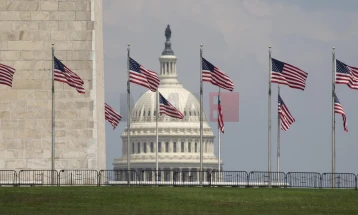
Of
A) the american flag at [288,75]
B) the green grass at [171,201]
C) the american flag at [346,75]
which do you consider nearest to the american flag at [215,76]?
the american flag at [288,75]

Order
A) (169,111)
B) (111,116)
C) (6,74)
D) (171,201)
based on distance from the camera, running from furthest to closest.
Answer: (169,111) < (111,116) < (6,74) < (171,201)

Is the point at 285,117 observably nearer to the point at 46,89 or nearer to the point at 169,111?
the point at 169,111

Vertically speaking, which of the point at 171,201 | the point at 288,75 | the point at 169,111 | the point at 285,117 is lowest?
the point at 171,201

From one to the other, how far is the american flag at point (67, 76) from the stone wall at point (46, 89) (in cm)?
350

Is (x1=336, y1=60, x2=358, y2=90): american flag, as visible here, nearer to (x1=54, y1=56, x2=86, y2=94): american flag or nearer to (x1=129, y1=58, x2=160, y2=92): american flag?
(x1=129, y1=58, x2=160, y2=92): american flag

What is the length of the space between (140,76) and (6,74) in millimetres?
8898

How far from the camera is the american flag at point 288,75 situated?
89.9 m

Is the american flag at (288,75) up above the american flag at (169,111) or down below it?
above

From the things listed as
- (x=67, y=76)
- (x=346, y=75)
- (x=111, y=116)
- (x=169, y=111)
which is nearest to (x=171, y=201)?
(x=67, y=76)

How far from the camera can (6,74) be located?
87125 millimetres

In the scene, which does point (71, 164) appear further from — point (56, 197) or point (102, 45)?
point (56, 197)

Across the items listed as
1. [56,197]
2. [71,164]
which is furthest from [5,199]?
[71,164]

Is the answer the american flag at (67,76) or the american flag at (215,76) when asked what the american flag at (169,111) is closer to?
the american flag at (215,76)

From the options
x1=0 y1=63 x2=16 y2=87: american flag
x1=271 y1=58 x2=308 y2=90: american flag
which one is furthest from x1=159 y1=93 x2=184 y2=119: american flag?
x1=0 y1=63 x2=16 y2=87: american flag
